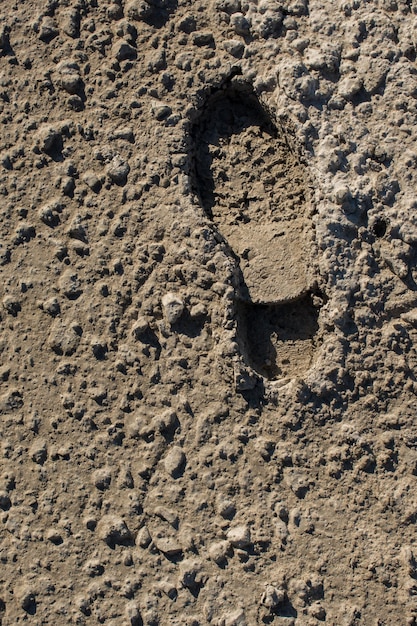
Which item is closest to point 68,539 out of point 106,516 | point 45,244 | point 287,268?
point 106,516

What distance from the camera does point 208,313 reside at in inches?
58.3

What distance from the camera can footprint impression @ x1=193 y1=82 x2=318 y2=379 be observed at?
1500 millimetres

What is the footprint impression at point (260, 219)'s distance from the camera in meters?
1.50

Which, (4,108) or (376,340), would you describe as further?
(4,108)

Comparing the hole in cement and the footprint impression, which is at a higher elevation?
the footprint impression

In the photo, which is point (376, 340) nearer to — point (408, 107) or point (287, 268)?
point (287, 268)

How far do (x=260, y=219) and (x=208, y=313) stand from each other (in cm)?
24

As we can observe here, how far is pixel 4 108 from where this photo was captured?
62.6 inches

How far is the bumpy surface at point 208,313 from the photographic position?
144 cm

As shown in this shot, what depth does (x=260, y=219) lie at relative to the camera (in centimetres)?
154

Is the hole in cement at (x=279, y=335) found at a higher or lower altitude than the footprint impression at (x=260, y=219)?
lower

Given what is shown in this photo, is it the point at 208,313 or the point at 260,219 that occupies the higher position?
the point at 260,219

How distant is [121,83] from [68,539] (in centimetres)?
100

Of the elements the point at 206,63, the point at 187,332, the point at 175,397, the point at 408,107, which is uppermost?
the point at 206,63
